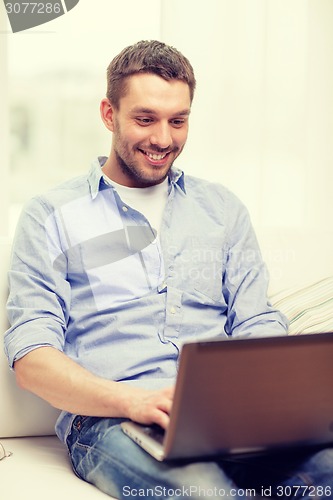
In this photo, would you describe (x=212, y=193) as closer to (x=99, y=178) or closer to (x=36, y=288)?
(x=99, y=178)

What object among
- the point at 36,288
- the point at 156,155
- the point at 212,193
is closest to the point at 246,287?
the point at 212,193

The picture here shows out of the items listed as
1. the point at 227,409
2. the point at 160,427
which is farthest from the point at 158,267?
the point at 227,409

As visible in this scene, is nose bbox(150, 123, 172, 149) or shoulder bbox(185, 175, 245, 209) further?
shoulder bbox(185, 175, 245, 209)

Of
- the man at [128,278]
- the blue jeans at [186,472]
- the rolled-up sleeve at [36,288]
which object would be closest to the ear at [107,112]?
the man at [128,278]

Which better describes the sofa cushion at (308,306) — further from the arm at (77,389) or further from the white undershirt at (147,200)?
the arm at (77,389)

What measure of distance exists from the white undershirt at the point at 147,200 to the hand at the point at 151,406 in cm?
49

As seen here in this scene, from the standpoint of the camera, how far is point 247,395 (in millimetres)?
1104

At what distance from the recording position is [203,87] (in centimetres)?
299

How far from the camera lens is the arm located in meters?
1.32

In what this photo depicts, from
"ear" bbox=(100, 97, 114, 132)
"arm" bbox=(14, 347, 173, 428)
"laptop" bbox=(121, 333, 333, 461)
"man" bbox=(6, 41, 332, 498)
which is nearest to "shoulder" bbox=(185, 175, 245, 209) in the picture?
"man" bbox=(6, 41, 332, 498)

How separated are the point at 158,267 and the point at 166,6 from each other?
1.55 m

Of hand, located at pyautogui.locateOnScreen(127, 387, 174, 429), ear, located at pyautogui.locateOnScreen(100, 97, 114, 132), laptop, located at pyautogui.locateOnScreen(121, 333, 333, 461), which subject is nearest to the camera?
laptop, located at pyautogui.locateOnScreen(121, 333, 333, 461)

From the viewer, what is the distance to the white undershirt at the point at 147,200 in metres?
1.74

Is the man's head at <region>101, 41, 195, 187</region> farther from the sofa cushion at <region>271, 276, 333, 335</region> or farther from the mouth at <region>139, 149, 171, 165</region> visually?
the sofa cushion at <region>271, 276, 333, 335</region>
